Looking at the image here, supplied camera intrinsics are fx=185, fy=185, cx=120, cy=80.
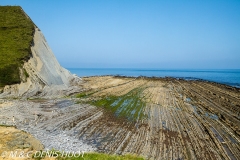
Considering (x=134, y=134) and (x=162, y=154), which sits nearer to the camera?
(x=162, y=154)

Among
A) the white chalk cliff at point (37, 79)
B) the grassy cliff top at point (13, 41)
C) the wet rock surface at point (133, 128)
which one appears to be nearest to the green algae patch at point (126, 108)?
the wet rock surface at point (133, 128)

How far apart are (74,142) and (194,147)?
7860 millimetres

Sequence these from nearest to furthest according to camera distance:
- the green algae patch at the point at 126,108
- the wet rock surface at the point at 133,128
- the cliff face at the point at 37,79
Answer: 1. the wet rock surface at the point at 133,128
2. the green algae patch at the point at 126,108
3. the cliff face at the point at 37,79

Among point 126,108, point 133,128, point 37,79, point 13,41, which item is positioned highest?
point 13,41

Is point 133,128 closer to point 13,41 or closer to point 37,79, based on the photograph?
point 37,79

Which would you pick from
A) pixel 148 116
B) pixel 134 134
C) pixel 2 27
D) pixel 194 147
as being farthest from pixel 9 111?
pixel 2 27

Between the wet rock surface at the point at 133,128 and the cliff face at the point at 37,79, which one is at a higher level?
the cliff face at the point at 37,79

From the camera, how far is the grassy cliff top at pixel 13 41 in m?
24.0

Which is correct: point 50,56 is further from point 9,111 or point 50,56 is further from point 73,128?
point 73,128

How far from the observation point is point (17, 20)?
1451 inches

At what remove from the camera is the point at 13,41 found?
102 feet

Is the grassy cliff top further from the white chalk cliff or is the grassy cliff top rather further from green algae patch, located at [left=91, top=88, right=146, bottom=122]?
green algae patch, located at [left=91, top=88, right=146, bottom=122]

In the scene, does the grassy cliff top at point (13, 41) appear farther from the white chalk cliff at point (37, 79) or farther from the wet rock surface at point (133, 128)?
the wet rock surface at point (133, 128)

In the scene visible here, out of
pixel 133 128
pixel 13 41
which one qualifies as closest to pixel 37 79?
pixel 13 41
